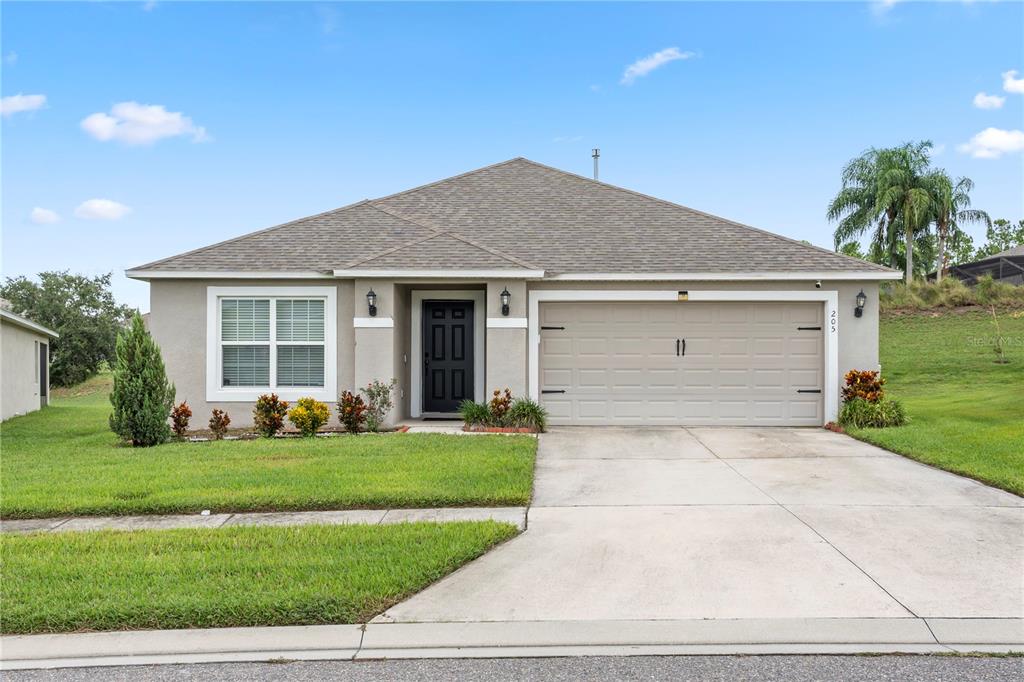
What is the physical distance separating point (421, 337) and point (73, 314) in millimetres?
30562

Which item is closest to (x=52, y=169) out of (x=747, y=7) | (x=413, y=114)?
(x=413, y=114)

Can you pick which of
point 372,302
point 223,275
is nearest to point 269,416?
point 372,302

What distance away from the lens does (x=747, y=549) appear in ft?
18.1

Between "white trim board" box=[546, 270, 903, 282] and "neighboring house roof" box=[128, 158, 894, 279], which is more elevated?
"neighboring house roof" box=[128, 158, 894, 279]

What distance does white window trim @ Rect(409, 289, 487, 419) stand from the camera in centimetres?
1350

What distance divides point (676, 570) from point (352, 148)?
57.6ft

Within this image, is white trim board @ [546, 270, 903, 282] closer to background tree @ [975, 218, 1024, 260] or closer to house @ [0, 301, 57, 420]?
house @ [0, 301, 57, 420]

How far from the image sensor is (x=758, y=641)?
3.99 metres

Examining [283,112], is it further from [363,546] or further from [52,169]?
[363,546]

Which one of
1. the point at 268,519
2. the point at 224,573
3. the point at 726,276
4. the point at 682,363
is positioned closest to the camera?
the point at 224,573

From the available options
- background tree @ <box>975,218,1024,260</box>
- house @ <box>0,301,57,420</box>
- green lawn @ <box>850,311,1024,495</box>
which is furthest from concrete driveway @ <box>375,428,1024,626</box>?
background tree @ <box>975,218,1024,260</box>

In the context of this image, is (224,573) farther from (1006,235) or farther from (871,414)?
(1006,235)

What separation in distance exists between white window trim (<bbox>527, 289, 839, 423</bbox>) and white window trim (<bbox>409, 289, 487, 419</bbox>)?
51.0 inches

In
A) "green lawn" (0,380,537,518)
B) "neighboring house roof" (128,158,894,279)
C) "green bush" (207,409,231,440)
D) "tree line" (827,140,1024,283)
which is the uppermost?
"tree line" (827,140,1024,283)
